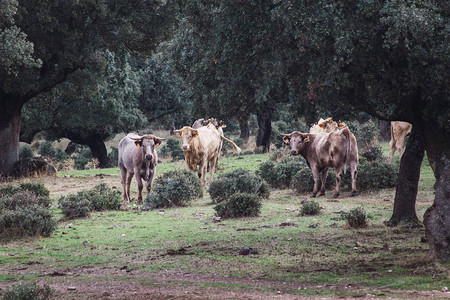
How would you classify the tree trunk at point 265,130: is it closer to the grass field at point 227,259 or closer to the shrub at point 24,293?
the grass field at point 227,259

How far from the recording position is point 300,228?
13.7m

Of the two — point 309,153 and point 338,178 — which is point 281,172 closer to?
point 309,153

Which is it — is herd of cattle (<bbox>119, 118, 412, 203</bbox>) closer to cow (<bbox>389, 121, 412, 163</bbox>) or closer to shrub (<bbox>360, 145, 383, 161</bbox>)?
cow (<bbox>389, 121, 412, 163</bbox>)

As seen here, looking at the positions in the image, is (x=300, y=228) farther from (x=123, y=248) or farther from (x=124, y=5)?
(x=124, y=5)

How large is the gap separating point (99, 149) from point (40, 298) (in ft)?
124

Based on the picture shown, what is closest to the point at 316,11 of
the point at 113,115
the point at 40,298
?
the point at 40,298

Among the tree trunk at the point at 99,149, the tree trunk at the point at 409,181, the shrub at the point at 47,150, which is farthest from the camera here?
the shrub at the point at 47,150

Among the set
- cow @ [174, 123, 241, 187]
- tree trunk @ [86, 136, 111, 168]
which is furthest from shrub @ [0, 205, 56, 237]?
tree trunk @ [86, 136, 111, 168]

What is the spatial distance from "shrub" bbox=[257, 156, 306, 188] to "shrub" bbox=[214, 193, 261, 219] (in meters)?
6.85

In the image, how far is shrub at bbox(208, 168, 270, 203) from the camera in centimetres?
1869

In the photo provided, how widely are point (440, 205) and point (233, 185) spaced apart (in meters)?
9.81

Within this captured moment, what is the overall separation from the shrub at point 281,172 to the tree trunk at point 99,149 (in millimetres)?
23485

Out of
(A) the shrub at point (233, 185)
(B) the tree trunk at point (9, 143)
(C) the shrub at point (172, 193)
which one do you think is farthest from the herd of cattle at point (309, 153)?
(B) the tree trunk at point (9, 143)

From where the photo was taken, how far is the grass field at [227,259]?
28.5 ft
